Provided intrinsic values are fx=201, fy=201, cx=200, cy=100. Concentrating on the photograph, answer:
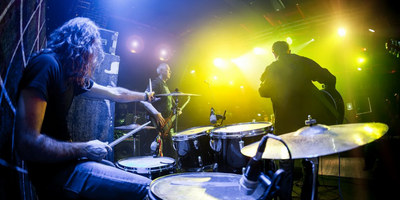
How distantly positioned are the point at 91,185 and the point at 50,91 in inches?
23.7

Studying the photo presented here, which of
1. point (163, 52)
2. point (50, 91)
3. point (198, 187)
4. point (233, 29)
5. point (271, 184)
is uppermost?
point (233, 29)

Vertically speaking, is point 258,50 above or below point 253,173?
above

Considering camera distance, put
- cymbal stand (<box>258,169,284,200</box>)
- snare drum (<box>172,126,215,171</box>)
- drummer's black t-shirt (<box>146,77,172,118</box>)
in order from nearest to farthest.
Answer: cymbal stand (<box>258,169,284,200</box>) < snare drum (<box>172,126,215,171</box>) < drummer's black t-shirt (<box>146,77,172,118</box>)

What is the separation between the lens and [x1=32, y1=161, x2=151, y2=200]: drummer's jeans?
1118 millimetres

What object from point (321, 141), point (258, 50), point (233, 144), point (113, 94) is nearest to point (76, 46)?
point (113, 94)

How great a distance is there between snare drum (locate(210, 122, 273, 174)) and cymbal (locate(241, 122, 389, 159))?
1.25 meters

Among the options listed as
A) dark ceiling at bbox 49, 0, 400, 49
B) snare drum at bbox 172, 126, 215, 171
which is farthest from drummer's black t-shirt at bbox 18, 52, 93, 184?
dark ceiling at bbox 49, 0, 400, 49

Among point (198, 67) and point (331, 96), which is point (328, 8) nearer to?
point (331, 96)

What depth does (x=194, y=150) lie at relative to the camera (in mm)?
3422

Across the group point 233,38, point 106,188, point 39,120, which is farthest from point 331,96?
point 233,38

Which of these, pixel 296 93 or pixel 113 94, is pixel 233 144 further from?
pixel 113 94

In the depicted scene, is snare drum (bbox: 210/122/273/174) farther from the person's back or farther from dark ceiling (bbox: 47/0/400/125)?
dark ceiling (bbox: 47/0/400/125)

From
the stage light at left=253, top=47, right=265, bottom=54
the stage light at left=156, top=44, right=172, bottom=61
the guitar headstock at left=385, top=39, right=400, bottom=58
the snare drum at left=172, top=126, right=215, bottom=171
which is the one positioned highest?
the stage light at left=253, top=47, right=265, bottom=54

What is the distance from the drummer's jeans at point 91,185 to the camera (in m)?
1.12
